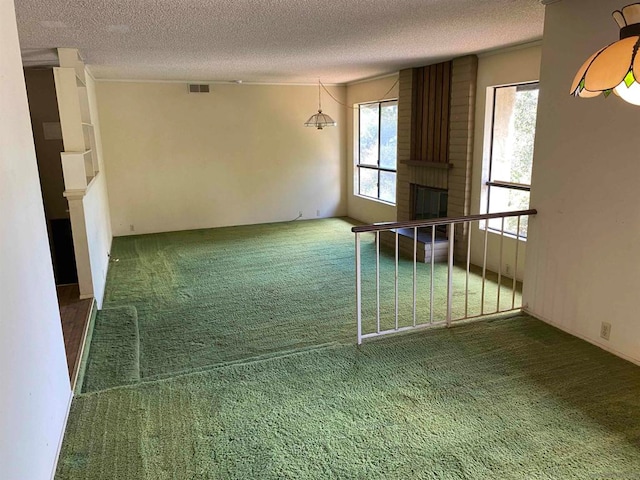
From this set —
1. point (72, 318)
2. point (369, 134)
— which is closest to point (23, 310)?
point (72, 318)

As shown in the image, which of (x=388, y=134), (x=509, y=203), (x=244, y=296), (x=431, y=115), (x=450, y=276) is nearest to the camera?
(x=450, y=276)

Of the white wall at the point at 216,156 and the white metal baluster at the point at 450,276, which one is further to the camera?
the white wall at the point at 216,156

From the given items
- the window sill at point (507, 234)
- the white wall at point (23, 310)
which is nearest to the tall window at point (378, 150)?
the window sill at point (507, 234)

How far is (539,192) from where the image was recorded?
3.56m

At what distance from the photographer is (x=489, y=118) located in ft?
17.5

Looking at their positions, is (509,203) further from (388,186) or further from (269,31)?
(269,31)

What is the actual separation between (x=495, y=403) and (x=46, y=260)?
2.55 meters

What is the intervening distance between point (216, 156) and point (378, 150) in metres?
2.81

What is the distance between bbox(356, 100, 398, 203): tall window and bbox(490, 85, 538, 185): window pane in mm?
2162

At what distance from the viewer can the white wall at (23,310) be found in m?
1.68

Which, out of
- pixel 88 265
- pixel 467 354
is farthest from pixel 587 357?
pixel 88 265

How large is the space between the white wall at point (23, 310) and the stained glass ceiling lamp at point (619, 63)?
2286 mm

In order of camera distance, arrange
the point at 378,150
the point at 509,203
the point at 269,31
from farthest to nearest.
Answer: the point at 378,150 < the point at 509,203 < the point at 269,31

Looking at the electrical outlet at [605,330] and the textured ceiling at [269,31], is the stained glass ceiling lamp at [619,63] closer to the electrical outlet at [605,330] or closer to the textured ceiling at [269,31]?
the textured ceiling at [269,31]
